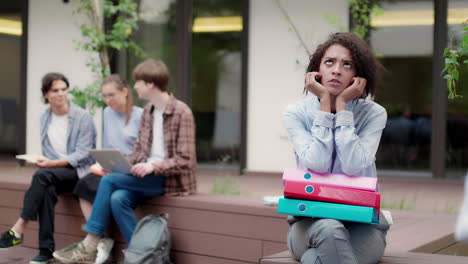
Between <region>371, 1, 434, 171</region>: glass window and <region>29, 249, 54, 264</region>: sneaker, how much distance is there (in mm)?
4395

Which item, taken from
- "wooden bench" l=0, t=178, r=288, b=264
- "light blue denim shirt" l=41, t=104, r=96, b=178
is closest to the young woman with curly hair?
"wooden bench" l=0, t=178, r=288, b=264

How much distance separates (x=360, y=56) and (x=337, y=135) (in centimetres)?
40

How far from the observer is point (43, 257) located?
18.1 ft

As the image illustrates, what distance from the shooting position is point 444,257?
3.34 meters

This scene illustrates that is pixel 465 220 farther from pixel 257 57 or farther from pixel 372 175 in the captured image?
pixel 257 57

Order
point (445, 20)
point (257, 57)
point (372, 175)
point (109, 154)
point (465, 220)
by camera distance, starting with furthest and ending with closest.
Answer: point (257, 57)
point (445, 20)
point (109, 154)
point (372, 175)
point (465, 220)

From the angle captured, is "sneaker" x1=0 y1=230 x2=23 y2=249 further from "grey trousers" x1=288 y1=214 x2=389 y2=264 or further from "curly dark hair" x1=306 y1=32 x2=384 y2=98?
"curly dark hair" x1=306 y1=32 x2=384 y2=98

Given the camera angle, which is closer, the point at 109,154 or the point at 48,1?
the point at 109,154

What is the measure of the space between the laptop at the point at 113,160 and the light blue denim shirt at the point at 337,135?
205cm

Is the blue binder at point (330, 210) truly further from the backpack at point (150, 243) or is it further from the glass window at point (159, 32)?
the glass window at point (159, 32)

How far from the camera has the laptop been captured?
5.04 m

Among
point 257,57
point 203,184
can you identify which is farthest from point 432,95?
point 203,184

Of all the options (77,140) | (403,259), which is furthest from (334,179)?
(77,140)

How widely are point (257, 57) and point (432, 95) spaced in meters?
2.20
